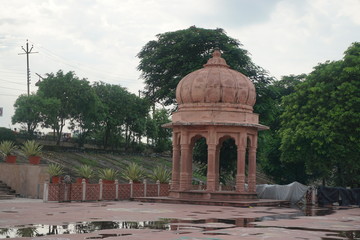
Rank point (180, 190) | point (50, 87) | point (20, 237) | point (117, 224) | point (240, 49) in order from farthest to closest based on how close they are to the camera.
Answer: point (50, 87)
point (240, 49)
point (180, 190)
point (117, 224)
point (20, 237)

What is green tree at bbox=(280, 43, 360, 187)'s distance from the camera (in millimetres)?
34469

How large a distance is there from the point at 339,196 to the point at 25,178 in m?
19.6

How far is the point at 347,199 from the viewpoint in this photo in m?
33.3

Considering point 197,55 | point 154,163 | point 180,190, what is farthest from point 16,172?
point 154,163

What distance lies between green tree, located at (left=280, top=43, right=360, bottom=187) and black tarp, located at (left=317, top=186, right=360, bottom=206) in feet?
8.65

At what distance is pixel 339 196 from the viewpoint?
3344 cm

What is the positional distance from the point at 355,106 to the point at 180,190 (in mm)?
12668

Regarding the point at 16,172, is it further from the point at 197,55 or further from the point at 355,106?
the point at 355,106

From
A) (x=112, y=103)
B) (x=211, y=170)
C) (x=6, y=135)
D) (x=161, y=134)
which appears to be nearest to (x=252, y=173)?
(x=211, y=170)

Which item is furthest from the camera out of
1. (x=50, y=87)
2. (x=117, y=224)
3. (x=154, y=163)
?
(x=154, y=163)

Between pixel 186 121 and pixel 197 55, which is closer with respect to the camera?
pixel 186 121

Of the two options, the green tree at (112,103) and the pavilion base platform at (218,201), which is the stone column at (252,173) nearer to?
the pavilion base platform at (218,201)

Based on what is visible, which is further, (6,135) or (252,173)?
(6,135)

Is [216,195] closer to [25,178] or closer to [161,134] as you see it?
[25,178]
